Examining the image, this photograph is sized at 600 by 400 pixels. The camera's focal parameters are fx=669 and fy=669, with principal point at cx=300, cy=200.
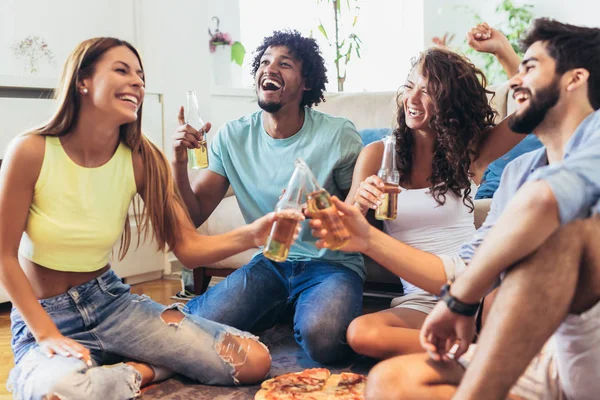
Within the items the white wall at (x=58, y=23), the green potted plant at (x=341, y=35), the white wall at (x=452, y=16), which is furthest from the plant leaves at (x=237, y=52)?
the white wall at (x=452, y=16)

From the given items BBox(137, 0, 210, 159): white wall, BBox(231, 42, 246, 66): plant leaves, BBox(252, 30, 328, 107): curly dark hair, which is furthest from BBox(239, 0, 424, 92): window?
BBox(252, 30, 328, 107): curly dark hair

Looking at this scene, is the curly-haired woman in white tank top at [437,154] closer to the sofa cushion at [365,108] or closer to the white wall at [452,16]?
the sofa cushion at [365,108]

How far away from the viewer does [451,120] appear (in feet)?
6.47

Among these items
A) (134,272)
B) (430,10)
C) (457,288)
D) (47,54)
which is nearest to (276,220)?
A: (457,288)

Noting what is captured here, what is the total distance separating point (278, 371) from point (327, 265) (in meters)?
0.38

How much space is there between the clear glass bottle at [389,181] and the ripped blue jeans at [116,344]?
0.54m

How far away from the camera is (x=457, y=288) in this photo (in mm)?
1219

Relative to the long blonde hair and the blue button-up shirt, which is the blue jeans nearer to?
the long blonde hair

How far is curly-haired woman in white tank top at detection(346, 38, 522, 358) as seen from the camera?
1983 mm

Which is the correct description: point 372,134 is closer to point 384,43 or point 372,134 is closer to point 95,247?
point 95,247

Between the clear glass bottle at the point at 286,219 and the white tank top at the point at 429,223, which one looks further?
the white tank top at the point at 429,223

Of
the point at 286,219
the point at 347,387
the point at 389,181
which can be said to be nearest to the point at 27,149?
the point at 286,219

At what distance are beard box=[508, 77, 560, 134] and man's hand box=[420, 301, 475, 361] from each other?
1.36 feet

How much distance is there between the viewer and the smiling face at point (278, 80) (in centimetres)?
225
